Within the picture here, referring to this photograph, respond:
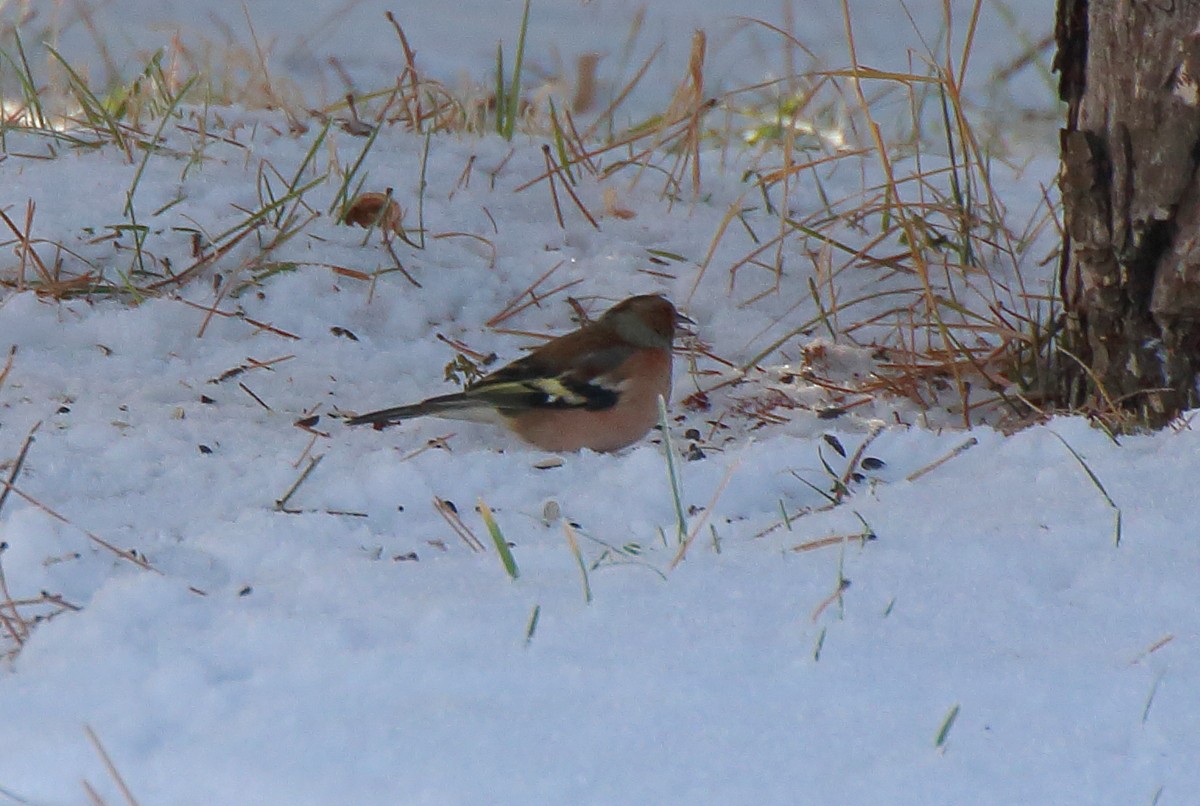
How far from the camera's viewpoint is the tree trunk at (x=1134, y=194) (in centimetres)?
356

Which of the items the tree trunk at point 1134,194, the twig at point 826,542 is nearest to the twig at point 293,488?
the twig at point 826,542

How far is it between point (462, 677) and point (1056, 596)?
3.53 ft

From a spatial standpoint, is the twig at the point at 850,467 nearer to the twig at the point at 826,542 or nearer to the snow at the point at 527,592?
the snow at the point at 527,592

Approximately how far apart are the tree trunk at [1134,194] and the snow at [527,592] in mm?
457

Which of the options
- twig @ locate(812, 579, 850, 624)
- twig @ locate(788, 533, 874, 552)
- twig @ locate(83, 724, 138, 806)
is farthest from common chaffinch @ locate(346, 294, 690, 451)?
twig @ locate(83, 724, 138, 806)

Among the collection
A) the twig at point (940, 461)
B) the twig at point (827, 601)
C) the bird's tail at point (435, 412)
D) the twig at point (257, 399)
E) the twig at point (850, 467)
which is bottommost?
the twig at point (257, 399)

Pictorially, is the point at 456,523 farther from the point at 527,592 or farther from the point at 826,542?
the point at 826,542

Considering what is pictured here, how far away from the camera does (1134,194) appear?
367 centimetres

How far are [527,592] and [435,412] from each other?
1438 millimetres

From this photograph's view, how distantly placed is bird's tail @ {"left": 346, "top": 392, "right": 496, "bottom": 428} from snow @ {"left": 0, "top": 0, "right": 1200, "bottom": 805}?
0.06m

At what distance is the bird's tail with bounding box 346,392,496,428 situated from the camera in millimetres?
3943

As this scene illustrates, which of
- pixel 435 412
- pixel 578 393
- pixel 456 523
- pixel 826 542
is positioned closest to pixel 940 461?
pixel 826 542

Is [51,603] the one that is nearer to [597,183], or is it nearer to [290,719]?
[290,719]

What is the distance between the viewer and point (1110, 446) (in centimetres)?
324
